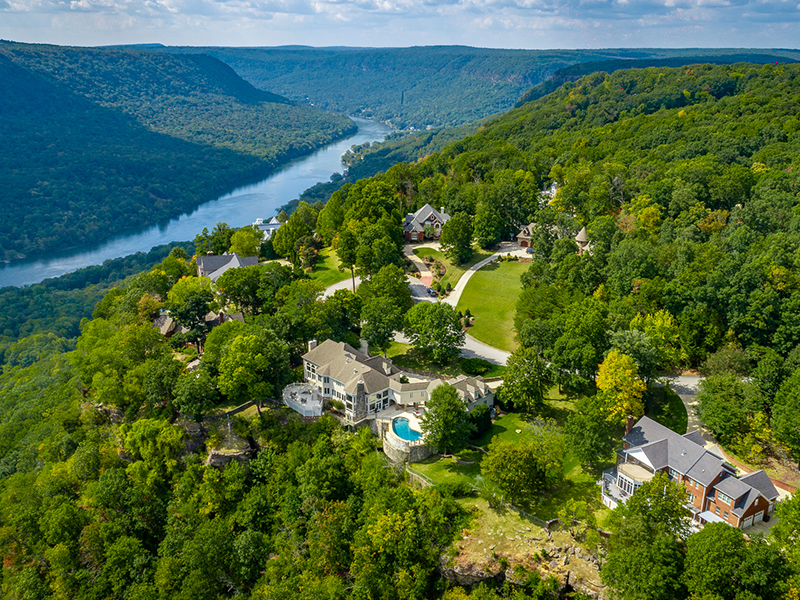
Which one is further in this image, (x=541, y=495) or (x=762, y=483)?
(x=541, y=495)

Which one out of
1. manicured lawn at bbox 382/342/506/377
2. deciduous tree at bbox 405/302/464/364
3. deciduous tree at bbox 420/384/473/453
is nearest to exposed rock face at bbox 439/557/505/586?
deciduous tree at bbox 420/384/473/453

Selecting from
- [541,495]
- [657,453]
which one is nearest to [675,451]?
[657,453]

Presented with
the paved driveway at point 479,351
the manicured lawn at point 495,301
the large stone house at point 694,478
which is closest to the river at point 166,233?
the manicured lawn at point 495,301

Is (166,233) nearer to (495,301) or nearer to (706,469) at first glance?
(495,301)

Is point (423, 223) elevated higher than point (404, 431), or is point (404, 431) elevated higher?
point (423, 223)

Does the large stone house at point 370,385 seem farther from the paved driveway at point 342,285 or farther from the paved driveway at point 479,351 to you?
the paved driveway at point 342,285

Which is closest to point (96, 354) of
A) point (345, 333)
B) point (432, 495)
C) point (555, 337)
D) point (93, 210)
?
point (345, 333)
